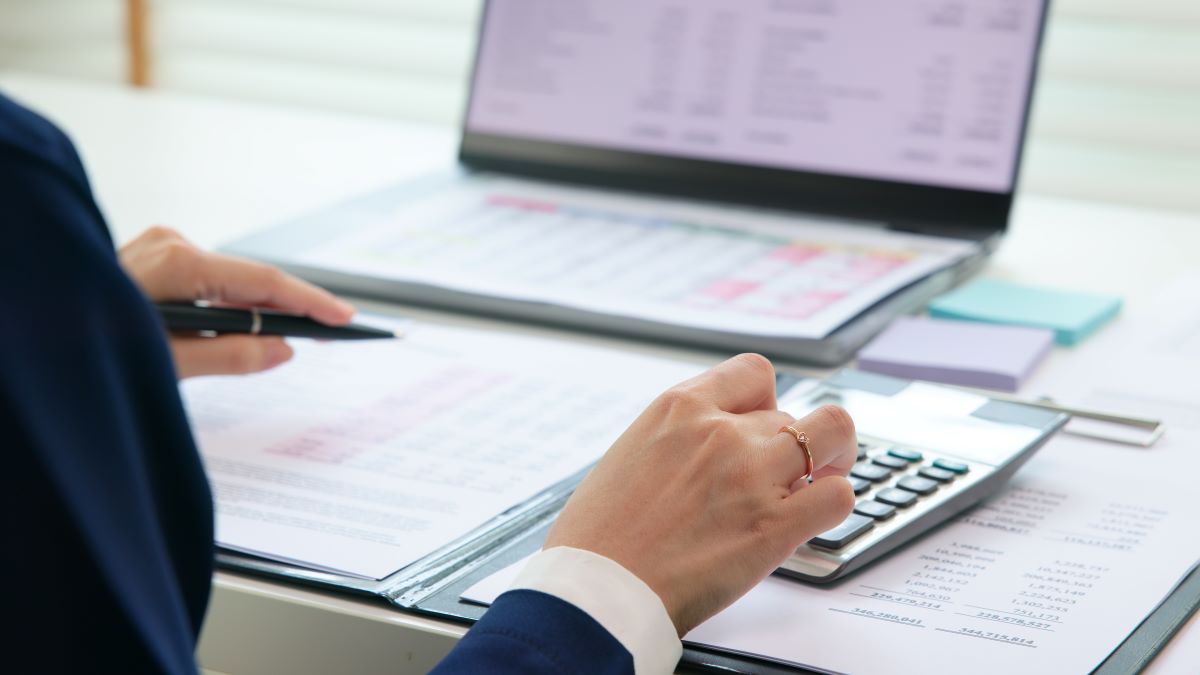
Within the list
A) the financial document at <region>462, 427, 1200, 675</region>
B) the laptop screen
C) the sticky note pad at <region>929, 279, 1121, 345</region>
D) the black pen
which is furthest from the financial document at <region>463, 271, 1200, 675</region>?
the laptop screen

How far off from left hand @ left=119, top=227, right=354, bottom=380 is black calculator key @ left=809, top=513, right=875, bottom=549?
1.31 feet

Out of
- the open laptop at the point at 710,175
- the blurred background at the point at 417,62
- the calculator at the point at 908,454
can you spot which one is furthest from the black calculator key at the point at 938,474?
the blurred background at the point at 417,62

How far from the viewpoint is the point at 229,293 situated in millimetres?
978

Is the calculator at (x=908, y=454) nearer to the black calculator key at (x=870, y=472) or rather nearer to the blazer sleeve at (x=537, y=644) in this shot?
the black calculator key at (x=870, y=472)

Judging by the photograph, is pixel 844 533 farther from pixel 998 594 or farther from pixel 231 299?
pixel 231 299

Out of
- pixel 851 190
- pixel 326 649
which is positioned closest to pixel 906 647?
pixel 326 649

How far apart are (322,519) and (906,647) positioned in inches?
11.9

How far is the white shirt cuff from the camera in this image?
0.61m

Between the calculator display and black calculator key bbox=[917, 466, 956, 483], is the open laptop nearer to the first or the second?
the calculator display

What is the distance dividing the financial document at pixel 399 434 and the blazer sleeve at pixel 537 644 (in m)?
0.11

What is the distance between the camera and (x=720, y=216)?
1286mm

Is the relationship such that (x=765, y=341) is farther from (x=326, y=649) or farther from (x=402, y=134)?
(x=402, y=134)

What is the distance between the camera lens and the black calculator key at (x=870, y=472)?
762 millimetres

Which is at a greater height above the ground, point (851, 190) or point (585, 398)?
point (851, 190)
